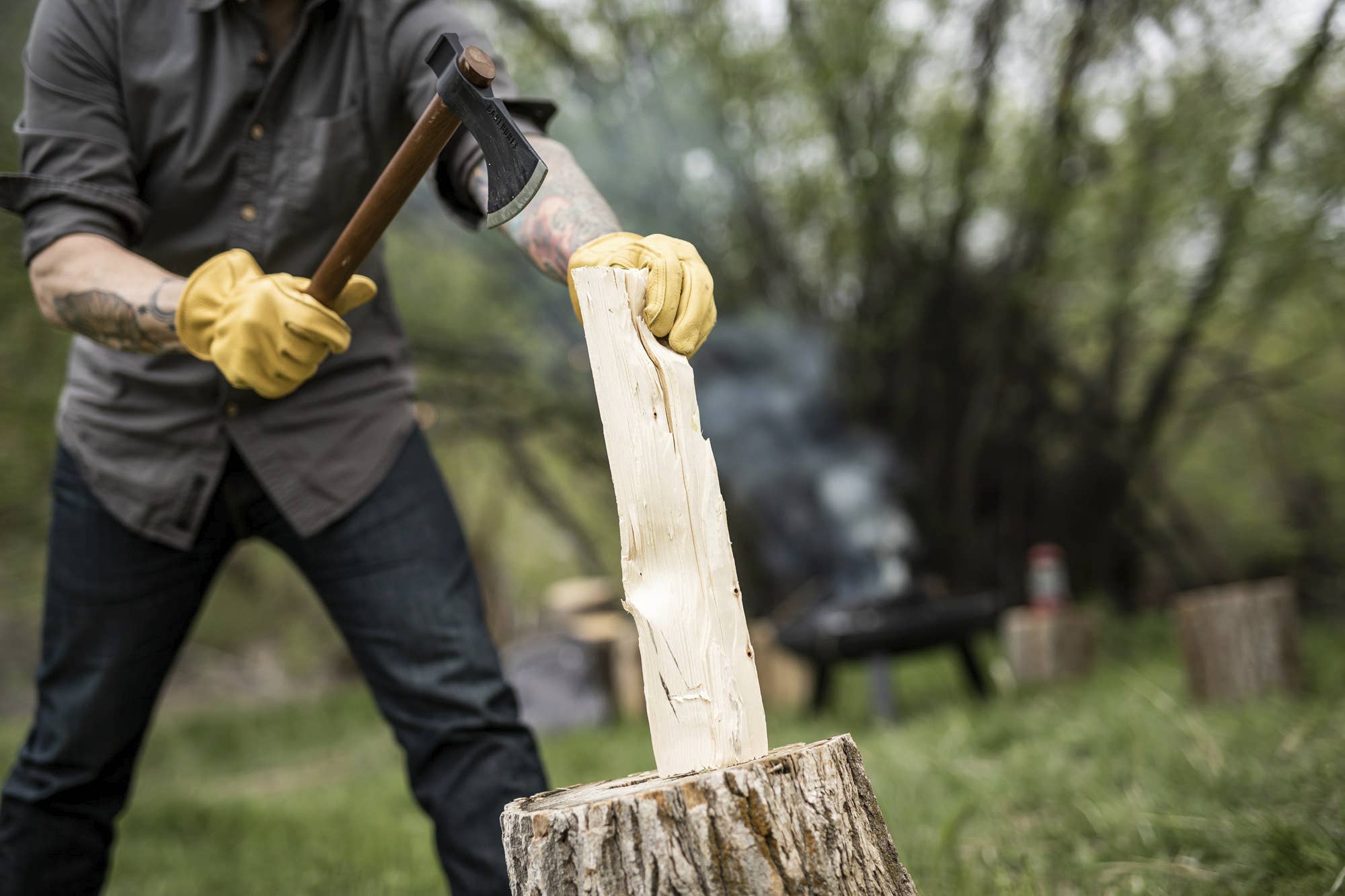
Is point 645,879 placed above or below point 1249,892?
above

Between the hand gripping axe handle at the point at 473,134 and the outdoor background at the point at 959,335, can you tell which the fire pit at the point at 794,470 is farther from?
the hand gripping axe handle at the point at 473,134

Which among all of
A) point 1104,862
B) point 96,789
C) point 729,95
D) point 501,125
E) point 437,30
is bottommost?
point 1104,862

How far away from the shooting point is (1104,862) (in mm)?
1869

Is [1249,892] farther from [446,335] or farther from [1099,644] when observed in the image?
[446,335]

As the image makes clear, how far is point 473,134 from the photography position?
3.89ft

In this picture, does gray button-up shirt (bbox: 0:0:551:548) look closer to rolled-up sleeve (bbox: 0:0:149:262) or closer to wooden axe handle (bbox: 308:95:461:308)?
rolled-up sleeve (bbox: 0:0:149:262)

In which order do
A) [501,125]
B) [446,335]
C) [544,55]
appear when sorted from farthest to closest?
[446,335], [544,55], [501,125]

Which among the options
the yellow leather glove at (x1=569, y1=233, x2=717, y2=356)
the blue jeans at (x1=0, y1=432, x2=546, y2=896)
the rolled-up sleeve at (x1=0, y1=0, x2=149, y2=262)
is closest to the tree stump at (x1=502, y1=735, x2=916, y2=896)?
the blue jeans at (x1=0, y1=432, x2=546, y2=896)

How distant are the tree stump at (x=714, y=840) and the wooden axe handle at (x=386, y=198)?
787 mm

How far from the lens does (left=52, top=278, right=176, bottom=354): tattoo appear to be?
1389 mm

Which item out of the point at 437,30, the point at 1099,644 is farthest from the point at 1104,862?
the point at 1099,644

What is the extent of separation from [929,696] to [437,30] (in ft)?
14.5

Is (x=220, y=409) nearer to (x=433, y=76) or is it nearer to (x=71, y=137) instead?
(x=71, y=137)

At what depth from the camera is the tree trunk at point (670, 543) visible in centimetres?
115
